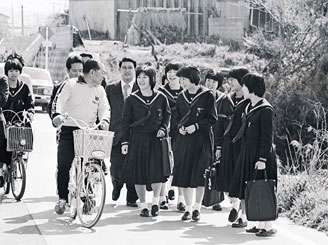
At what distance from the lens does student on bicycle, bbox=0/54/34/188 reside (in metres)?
→ 10.5

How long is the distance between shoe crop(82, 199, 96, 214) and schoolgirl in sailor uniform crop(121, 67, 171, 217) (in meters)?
0.97

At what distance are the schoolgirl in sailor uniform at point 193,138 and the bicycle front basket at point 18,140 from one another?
2.10 meters

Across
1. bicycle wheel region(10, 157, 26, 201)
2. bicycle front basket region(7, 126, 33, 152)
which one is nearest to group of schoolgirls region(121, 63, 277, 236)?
bicycle front basket region(7, 126, 33, 152)

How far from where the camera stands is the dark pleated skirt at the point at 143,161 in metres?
9.47

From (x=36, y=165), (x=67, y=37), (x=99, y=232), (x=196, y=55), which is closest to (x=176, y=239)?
(x=99, y=232)

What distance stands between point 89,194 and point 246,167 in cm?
184

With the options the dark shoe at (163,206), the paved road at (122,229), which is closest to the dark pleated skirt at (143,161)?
the paved road at (122,229)

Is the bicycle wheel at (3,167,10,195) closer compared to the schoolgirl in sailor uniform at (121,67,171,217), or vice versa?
the schoolgirl in sailor uniform at (121,67,171,217)

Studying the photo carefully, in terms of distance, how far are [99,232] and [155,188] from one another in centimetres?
140

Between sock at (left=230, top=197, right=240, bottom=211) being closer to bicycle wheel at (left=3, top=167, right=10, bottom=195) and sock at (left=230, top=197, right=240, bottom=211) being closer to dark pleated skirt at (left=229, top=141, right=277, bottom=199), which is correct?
dark pleated skirt at (left=229, top=141, right=277, bottom=199)

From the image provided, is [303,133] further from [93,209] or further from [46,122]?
[93,209]

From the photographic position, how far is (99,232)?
836 centimetres

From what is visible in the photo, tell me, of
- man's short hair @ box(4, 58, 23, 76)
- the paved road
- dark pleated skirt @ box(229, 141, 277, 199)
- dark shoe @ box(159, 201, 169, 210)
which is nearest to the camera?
the paved road

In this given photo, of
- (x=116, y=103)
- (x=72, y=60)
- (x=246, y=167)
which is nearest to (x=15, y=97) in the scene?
(x=72, y=60)
